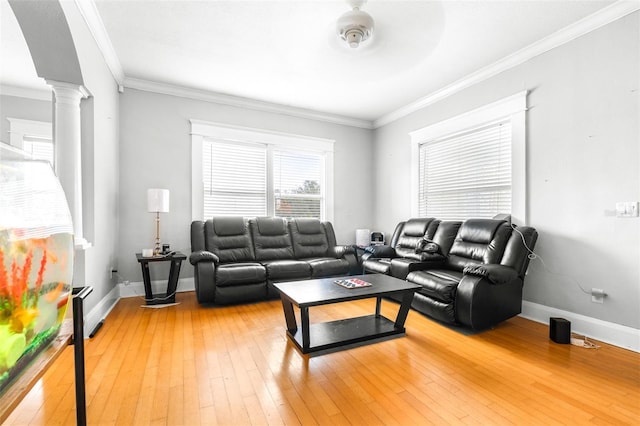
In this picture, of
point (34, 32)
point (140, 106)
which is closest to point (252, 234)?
point (140, 106)

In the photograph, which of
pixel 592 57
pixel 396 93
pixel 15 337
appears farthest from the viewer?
pixel 396 93

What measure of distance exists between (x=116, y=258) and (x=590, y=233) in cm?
521

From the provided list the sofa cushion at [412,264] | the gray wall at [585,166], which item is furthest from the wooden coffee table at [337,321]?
the gray wall at [585,166]

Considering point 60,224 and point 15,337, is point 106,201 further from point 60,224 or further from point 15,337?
point 15,337

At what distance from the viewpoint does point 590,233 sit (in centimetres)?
271

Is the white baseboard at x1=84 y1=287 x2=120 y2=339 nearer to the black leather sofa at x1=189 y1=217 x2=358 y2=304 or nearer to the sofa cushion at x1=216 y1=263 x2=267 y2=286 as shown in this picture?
the black leather sofa at x1=189 y1=217 x2=358 y2=304

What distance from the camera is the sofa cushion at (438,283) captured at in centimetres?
279

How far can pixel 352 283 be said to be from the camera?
269 cm

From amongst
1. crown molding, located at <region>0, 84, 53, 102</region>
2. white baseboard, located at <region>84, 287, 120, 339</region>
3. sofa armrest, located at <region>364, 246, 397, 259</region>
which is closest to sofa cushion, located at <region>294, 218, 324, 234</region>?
sofa armrest, located at <region>364, 246, 397, 259</region>

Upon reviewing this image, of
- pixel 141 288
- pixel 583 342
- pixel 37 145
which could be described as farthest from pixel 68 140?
pixel 583 342

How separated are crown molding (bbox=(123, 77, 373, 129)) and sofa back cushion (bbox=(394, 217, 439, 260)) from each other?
2.28 m

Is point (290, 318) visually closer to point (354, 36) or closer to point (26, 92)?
point (354, 36)

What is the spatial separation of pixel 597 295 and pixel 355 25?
3.18m

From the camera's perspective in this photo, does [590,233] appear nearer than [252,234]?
Yes
